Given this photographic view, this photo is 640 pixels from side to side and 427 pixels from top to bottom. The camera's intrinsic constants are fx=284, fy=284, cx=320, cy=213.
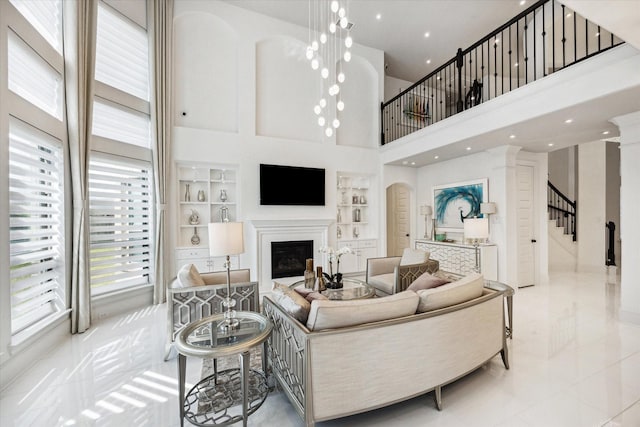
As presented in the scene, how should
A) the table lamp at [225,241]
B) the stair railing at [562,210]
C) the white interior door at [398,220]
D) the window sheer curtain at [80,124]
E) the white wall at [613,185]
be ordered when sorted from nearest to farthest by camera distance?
the table lamp at [225,241]
the window sheer curtain at [80,124]
the stair railing at [562,210]
the white wall at [613,185]
the white interior door at [398,220]

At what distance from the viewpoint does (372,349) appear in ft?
6.13

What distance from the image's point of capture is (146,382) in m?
2.54

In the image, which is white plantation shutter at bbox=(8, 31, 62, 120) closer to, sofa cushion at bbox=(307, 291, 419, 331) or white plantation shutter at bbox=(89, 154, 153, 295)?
white plantation shutter at bbox=(89, 154, 153, 295)

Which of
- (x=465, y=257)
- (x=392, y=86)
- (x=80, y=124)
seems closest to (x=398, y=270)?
(x=465, y=257)

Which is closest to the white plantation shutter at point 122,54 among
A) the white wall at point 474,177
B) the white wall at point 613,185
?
the white wall at point 474,177

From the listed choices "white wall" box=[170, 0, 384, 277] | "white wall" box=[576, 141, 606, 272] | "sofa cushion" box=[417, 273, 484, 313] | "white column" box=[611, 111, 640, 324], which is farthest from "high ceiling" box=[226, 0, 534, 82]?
"sofa cushion" box=[417, 273, 484, 313]

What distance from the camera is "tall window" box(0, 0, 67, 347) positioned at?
8.78 ft

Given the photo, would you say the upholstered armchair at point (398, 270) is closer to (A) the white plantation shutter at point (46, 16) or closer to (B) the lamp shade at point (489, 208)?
(B) the lamp shade at point (489, 208)

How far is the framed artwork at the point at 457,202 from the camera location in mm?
5805

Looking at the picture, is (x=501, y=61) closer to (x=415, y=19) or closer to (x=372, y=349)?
(x=415, y=19)

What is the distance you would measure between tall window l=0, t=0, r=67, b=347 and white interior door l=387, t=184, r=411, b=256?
285 inches

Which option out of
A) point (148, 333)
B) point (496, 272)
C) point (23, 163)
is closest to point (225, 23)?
point (23, 163)

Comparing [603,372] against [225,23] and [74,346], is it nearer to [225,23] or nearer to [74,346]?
[74,346]

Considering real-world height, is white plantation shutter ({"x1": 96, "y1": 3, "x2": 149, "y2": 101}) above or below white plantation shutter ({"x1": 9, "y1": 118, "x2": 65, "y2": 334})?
above
